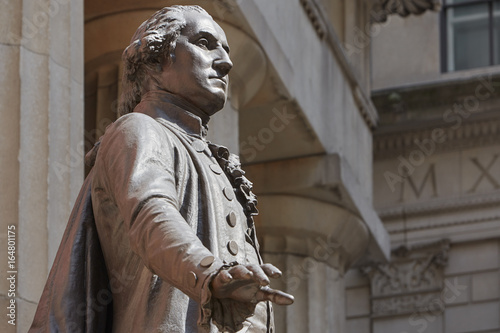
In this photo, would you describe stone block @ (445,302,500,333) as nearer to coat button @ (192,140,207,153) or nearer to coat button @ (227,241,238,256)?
coat button @ (192,140,207,153)

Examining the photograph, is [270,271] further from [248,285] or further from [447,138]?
[447,138]

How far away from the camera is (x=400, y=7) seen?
2075 centimetres

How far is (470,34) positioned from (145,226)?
21.6 m

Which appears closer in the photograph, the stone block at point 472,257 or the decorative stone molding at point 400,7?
the decorative stone molding at point 400,7

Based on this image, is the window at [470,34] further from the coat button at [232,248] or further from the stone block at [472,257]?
the coat button at [232,248]

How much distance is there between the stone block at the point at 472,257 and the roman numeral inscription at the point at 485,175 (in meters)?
0.83

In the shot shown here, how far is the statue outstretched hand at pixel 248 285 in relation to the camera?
4902 mm

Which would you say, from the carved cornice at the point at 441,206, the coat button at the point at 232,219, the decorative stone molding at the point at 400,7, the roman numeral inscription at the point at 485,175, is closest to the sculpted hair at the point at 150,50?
the coat button at the point at 232,219

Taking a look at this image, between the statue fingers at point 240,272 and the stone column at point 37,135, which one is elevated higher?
the stone column at point 37,135

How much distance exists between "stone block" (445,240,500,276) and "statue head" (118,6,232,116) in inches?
737

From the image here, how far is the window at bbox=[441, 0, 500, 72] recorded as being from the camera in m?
26.3

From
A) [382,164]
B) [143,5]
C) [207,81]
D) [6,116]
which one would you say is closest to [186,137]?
[207,81]

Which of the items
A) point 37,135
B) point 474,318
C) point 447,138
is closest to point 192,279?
point 37,135

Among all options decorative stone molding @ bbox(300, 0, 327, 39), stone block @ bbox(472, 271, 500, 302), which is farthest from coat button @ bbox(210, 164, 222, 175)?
stone block @ bbox(472, 271, 500, 302)
